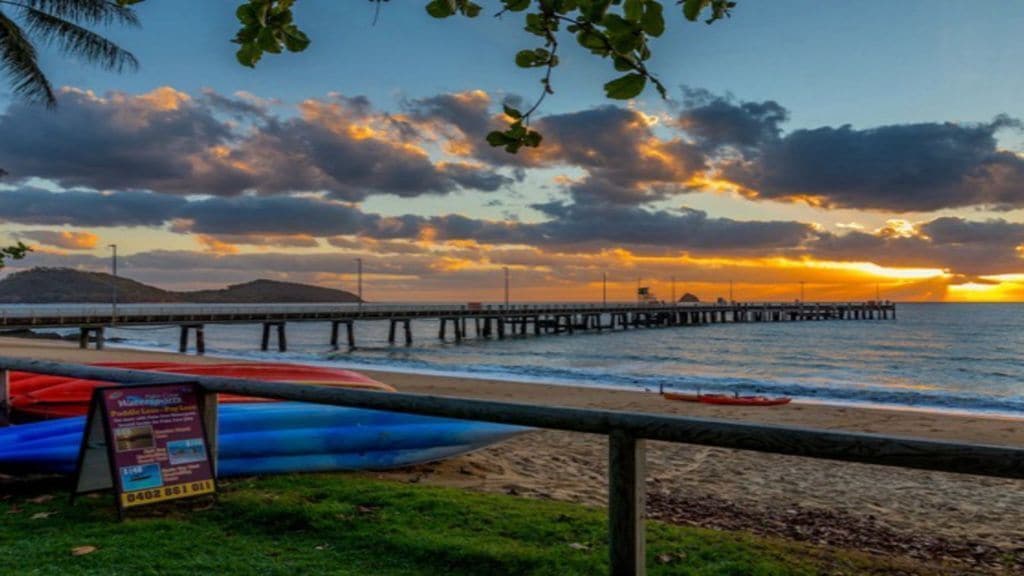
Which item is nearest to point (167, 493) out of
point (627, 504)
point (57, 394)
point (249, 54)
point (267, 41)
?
point (627, 504)

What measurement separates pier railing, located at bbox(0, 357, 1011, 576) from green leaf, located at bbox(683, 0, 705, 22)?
1913 mm

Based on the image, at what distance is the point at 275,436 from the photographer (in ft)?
20.3

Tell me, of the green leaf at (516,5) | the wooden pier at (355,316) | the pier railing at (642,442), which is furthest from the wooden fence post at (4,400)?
the wooden pier at (355,316)

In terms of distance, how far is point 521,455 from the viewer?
28.7ft

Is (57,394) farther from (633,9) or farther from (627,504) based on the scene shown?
(633,9)

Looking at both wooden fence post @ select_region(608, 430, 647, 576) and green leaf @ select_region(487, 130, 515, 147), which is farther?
wooden fence post @ select_region(608, 430, 647, 576)

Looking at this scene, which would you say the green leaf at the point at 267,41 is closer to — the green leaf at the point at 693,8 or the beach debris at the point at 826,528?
the green leaf at the point at 693,8

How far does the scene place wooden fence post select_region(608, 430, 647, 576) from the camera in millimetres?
3432

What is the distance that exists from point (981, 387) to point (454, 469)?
1146 inches

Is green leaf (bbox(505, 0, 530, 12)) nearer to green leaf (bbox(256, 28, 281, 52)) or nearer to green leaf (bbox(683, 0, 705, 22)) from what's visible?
green leaf (bbox(683, 0, 705, 22))

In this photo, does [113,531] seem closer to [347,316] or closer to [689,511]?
[689,511]

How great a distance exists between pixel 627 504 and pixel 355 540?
5.70 feet

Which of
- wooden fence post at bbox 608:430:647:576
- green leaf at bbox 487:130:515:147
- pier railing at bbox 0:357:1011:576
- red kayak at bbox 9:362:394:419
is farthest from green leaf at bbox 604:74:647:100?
red kayak at bbox 9:362:394:419

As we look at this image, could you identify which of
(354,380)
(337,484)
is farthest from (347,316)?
(337,484)
